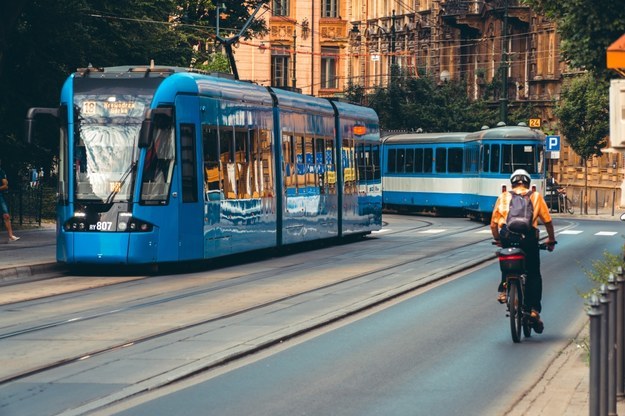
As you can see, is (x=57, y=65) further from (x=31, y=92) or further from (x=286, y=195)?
(x=286, y=195)

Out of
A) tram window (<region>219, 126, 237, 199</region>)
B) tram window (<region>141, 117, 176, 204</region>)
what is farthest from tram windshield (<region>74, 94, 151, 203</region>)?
tram window (<region>219, 126, 237, 199</region>)

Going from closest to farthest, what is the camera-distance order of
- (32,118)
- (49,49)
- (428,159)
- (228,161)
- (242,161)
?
(32,118) < (228,161) < (242,161) < (49,49) < (428,159)

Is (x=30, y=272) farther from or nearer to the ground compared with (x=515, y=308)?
nearer to the ground

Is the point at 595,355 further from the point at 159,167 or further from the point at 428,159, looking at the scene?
the point at 428,159

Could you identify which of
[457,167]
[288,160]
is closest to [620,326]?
[288,160]

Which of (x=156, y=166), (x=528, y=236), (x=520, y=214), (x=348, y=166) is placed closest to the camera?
(x=520, y=214)

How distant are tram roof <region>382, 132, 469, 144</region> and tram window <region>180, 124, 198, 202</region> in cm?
3043

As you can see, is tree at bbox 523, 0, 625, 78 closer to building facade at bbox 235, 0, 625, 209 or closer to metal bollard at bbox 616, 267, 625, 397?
metal bollard at bbox 616, 267, 625, 397

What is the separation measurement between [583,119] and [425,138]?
6298 millimetres

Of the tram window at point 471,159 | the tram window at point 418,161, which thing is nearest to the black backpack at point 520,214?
the tram window at point 471,159

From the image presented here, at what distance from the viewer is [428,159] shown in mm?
56188

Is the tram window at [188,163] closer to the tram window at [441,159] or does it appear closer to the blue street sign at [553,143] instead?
the tram window at [441,159]

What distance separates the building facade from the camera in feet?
220

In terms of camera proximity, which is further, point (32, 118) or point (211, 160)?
point (211, 160)
